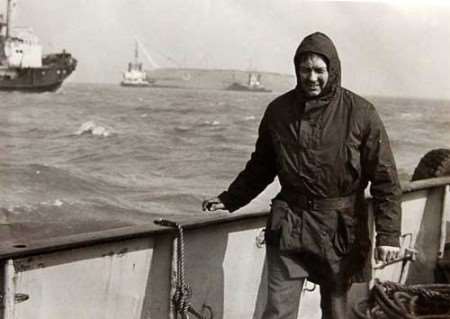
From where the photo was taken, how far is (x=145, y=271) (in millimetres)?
1885

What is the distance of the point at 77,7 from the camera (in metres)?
2.51

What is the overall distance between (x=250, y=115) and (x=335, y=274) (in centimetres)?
199

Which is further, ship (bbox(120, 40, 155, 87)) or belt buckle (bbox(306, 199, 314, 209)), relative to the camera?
ship (bbox(120, 40, 155, 87))

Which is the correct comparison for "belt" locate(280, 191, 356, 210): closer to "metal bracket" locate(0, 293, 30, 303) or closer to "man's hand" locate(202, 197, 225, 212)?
"man's hand" locate(202, 197, 225, 212)

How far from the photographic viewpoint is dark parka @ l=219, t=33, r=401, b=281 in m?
1.74

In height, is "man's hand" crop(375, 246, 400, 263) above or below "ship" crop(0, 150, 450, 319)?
above

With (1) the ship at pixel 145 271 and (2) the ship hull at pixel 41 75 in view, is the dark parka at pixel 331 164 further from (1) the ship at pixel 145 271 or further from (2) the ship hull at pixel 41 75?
(2) the ship hull at pixel 41 75

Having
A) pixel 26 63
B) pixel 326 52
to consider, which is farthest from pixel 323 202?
pixel 26 63

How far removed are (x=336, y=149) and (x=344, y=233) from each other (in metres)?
0.23

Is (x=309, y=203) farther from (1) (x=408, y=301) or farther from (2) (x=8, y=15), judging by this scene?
(2) (x=8, y=15)

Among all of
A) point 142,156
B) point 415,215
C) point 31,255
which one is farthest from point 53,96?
point 415,215

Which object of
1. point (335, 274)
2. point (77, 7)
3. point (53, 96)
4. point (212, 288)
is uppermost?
point (77, 7)

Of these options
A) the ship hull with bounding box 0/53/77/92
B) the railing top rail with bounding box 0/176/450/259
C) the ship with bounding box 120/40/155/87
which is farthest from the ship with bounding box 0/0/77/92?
the railing top rail with bounding box 0/176/450/259

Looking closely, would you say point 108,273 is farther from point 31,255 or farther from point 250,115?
point 250,115
